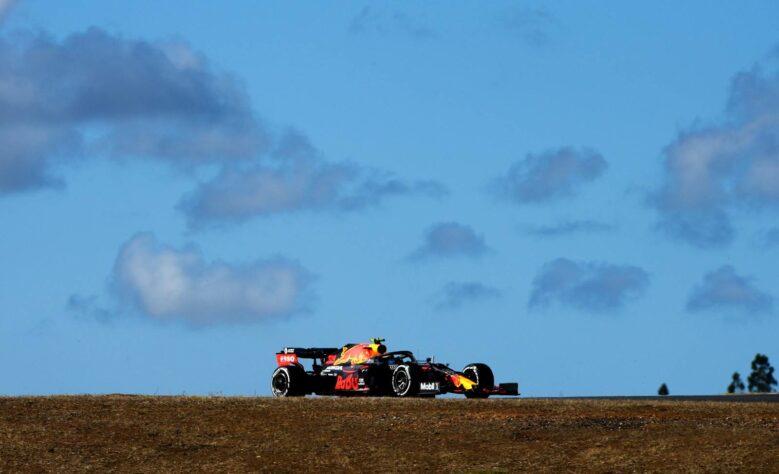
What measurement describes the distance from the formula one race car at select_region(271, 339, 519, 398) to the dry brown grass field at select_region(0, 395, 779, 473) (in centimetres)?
532

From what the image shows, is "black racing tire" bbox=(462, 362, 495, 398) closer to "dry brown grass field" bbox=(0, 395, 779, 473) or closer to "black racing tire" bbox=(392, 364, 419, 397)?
"black racing tire" bbox=(392, 364, 419, 397)

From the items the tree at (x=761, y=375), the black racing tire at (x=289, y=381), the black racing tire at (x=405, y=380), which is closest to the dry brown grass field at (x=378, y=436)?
the black racing tire at (x=405, y=380)

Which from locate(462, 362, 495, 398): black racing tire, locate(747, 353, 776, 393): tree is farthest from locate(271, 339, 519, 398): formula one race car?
locate(747, 353, 776, 393): tree

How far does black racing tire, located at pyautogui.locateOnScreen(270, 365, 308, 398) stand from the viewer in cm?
4550

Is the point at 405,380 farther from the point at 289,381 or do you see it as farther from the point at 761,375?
the point at 761,375

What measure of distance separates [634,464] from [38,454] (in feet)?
44.2

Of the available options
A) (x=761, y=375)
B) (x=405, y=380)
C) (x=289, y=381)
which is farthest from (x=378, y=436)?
(x=761, y=375)

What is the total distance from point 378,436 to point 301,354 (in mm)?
15652

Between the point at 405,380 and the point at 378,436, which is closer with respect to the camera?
the point at 378,436

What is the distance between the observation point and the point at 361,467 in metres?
29.4

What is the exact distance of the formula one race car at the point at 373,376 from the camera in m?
43.6

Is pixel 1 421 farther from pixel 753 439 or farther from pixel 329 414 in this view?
pixel 753 439

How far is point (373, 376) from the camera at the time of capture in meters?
44.3

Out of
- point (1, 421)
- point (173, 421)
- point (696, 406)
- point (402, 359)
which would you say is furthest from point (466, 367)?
point (1, 421)
